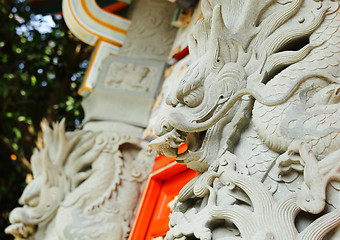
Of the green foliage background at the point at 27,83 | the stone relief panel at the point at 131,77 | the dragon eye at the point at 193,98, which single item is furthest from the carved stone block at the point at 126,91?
the green foliage background at the point at 27,83

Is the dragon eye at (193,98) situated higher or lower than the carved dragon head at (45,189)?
higher

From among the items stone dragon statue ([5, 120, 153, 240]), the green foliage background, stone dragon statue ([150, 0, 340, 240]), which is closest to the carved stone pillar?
stone dragon statue ([5, 120, 153, 240])

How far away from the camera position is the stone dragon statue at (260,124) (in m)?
1.07

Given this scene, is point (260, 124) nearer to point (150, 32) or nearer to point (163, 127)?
point (163, 127)

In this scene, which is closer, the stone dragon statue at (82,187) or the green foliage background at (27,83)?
the stone dragon statue at (82,187)

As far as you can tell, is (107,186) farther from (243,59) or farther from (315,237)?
(315,237)

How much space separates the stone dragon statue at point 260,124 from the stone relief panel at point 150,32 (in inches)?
53.9

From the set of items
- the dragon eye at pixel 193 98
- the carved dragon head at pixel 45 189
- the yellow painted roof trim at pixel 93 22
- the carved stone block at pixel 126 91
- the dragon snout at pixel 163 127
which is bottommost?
the carved dragon head at pixel 45 189

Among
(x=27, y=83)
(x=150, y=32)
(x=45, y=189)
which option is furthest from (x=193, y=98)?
(x=27, y=83)

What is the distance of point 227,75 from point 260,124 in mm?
187

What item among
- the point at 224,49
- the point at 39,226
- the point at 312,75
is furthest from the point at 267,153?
the point at 39,226

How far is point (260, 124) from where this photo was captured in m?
1.24

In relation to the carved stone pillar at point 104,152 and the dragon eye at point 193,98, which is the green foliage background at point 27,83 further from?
the dragon eye at point 193,98

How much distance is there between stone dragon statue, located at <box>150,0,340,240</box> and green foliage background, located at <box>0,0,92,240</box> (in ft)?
10.0
